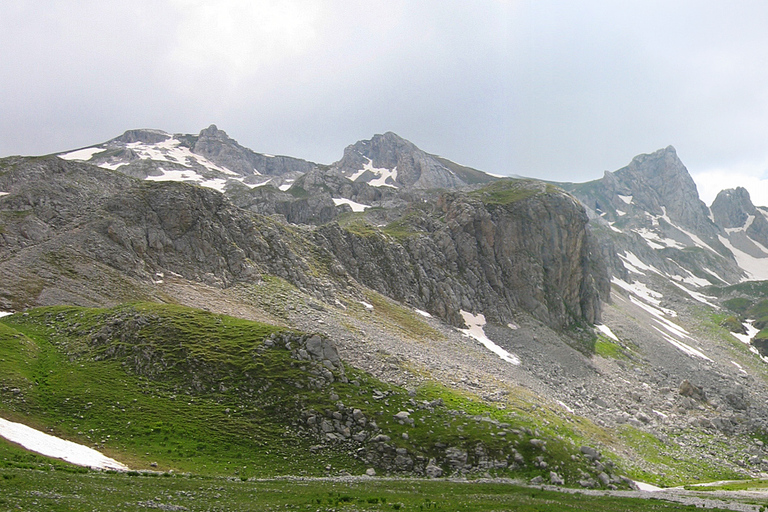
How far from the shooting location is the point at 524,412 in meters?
46.4

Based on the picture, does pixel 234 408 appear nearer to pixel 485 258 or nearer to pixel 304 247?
pixel 304 247

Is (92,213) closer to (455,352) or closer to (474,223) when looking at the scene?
(455,352)

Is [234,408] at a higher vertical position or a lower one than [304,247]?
lower

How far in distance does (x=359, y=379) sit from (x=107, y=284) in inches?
1437

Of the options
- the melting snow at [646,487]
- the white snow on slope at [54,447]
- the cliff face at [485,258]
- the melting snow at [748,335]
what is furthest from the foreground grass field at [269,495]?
the melting snow at [748,335]

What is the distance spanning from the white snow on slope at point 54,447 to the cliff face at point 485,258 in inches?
2655

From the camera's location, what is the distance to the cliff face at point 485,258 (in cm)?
9694

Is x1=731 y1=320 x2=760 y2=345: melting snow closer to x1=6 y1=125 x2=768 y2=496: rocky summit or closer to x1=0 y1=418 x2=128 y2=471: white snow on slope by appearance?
x1=6 y1=125 x2=768 y2=496: rocky summit

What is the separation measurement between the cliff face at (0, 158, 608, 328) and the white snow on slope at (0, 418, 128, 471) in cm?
2581

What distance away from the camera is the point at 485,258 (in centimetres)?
11606

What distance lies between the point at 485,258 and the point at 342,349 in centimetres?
7380

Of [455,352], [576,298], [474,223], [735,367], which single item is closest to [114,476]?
[455,352]

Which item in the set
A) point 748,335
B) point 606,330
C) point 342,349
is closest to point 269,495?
point 342,349

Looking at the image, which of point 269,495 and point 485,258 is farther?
point 485,258
